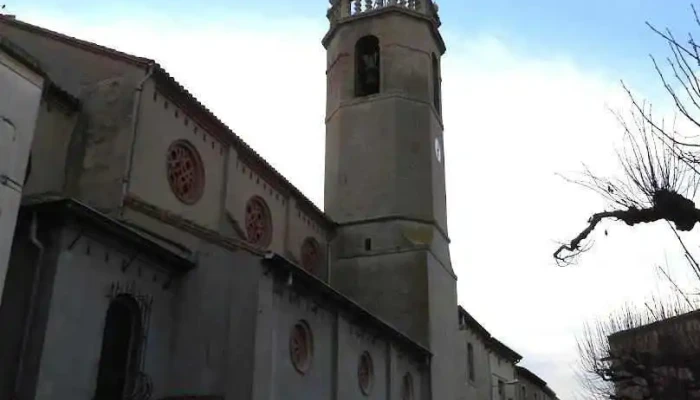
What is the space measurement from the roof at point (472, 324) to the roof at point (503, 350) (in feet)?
2.65

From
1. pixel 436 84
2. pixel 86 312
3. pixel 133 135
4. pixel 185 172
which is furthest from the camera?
pixel 436 84

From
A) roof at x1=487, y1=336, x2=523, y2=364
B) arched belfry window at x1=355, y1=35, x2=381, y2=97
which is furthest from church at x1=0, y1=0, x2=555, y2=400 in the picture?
roof at x1=487, y1=336, x2=523, y2=364

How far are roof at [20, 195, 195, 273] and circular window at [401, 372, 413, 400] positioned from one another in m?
9.34

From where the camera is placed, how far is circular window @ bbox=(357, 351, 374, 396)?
18.3 m

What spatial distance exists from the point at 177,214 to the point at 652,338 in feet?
39.4

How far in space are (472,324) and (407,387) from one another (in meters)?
10.3

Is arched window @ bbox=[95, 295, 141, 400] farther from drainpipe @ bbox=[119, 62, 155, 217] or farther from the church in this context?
drainpipe @ bbox=[119, 62, 155, 217]

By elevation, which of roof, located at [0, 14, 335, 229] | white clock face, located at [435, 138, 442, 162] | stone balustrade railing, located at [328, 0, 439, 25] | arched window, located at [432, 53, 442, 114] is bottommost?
roof, located at [0, 14, 335, 229]

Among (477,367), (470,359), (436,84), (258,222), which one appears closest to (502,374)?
(477,367)

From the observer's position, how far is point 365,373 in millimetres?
18719

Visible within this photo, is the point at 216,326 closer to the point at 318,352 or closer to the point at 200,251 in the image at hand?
the point at 200,251

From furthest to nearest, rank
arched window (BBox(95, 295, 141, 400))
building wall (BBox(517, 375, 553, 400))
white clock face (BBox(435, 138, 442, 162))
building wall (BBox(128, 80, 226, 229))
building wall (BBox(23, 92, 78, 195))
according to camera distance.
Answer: building wall (BBox(517, 375, 553, 400)) → white clock face (BBox(435, 138, 442, 162)) → building wall (BBox(128, 80, 226, 229)) → building wall (BBox(23, 92, 78, 195)) → arched window (BBox(95, 295, 141, 400))

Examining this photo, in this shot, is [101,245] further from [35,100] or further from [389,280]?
[389,280]

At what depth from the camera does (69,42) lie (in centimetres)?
1598
